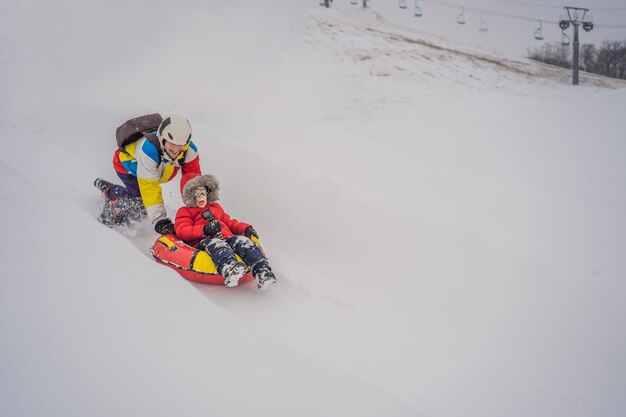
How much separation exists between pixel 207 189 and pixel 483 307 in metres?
2.39

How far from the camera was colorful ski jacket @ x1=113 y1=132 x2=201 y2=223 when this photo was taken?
4105mm

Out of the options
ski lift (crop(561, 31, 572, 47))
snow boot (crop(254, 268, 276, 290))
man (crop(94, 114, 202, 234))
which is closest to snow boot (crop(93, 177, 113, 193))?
man (crop(94, 114, 202, 234))

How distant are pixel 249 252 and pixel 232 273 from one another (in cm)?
29

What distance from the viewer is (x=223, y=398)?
2.17 meters

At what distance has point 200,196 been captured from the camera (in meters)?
4.02

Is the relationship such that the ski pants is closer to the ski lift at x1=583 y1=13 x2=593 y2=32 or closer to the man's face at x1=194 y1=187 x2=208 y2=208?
the man's face at x1=194 y1=187 x2=208 y2=208

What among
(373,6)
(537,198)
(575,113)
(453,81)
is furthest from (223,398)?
(373,6)

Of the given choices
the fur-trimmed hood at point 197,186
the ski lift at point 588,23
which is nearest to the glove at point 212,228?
the fur-trimmed hood at point 197,186

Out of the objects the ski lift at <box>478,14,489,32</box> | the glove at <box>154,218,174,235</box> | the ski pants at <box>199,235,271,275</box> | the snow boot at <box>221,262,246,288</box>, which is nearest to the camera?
the snow boot at <box>221,262,246,288</box>

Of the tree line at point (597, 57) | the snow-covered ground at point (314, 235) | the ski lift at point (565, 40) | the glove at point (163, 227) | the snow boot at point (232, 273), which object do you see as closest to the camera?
the snow-covered ground at point (314, 235)

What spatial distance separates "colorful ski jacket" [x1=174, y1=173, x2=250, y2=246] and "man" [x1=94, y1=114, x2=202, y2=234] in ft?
0.55

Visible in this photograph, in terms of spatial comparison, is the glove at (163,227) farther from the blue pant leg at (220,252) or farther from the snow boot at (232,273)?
the snow boot at (232,273)

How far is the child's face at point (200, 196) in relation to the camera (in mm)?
4004

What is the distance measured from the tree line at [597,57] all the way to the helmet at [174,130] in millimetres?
12802
